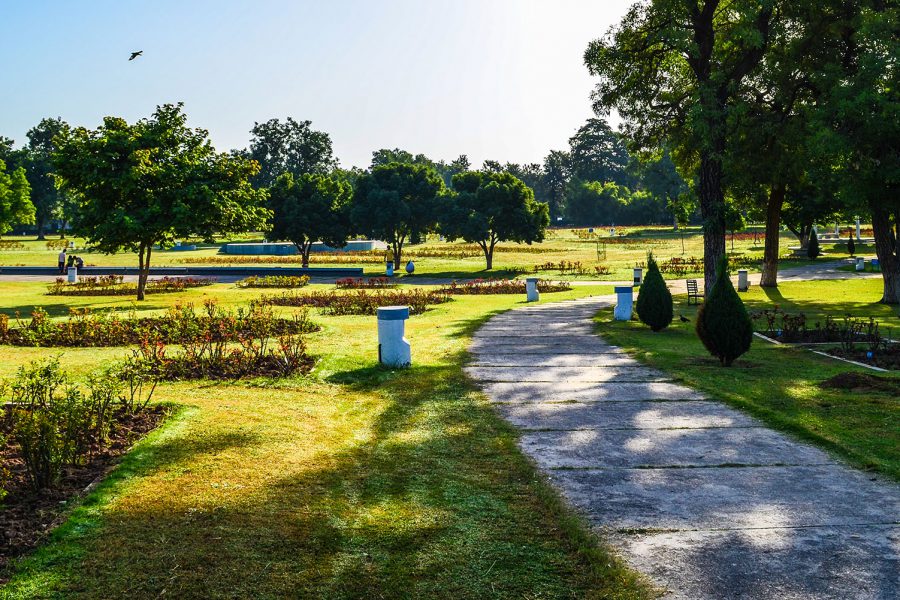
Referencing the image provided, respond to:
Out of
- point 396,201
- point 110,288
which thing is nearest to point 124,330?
point 110,288

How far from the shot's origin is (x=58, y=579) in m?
4.88

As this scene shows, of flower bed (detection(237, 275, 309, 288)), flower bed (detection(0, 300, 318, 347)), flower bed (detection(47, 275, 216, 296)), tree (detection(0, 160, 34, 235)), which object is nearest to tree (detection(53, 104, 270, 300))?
flower bed (detection(47, 275, 216, 296))

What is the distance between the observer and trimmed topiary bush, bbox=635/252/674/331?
63.4ft

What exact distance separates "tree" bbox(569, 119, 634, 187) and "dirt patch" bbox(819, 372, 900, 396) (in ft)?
445

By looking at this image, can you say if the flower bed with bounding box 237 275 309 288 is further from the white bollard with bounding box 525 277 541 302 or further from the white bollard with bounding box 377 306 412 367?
the white bollard with bounding box 377 306 412 367

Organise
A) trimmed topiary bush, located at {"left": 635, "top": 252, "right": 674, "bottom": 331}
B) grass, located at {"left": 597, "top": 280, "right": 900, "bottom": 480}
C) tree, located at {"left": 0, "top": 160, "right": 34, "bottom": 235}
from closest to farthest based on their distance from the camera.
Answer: grass, located at {"left": 597, "top": 280, "right": 900, "bottom": 480}
trimmed topiary bush, located at {"left": 635, "top": 252, "right": 674, "bottom": 331}
tree, located at {"left": 0, "top": 160, "right": 34, "bottom": 235}

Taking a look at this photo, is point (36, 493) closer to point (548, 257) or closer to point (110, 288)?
point (110, 288)

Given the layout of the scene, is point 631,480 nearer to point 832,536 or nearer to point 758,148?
point 832,536

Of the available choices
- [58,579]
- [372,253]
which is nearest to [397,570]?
[58,579]

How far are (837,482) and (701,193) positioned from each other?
20.1m

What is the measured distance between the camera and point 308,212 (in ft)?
168

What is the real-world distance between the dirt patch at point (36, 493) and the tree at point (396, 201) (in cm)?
4220

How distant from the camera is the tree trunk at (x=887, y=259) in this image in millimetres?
26312

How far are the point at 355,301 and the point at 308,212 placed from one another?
27705 millimetres
